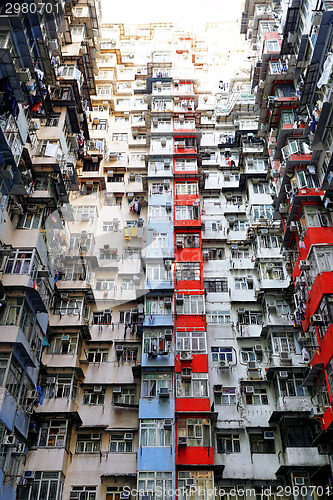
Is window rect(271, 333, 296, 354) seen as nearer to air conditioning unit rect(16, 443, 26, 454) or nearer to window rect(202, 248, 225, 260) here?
window rect(202, 248, 225, 260)

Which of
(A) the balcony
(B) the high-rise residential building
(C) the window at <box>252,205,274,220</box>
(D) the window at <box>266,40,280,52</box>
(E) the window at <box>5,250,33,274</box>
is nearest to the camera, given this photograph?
(A) the balcony

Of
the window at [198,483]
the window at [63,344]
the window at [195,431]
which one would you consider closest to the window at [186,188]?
the window at [63,344]

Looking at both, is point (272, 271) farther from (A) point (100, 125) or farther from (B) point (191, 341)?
(A) point (100, 125)

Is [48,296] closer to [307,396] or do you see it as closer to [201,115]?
[307,396]

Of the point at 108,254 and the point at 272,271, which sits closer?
the point at 272,271

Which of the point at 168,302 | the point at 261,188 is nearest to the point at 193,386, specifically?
the point at 168,302

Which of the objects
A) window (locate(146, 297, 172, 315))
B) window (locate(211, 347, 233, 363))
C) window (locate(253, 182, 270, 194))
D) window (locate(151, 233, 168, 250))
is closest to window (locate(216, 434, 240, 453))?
window (locate(211, 347, 233, 363))

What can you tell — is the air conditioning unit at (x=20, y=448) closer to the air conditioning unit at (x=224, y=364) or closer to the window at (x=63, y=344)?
the window at (x=63, y=344)

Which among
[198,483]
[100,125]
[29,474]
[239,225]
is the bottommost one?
[198,483]
